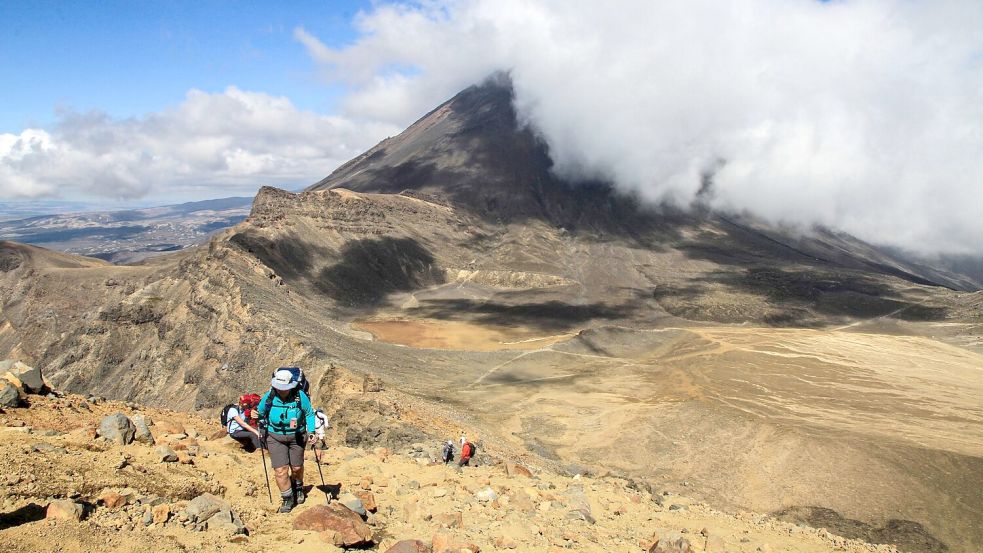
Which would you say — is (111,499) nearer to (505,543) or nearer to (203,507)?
(203,507)

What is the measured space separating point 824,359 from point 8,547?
2374 inches

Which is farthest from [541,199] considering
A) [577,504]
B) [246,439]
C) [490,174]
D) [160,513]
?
[160,513]

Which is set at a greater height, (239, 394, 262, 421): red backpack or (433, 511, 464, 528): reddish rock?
(239, 394, 262, 421): red backpack

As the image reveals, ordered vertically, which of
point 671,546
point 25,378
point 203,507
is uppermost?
point 25,378

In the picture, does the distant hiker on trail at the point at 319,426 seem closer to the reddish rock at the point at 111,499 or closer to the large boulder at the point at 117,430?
the reddish rock at the point at 111,499

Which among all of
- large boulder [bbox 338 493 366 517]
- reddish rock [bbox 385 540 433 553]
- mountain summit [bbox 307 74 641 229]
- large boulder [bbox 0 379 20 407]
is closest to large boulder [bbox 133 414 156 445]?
large boulder [bbox 0 379 20 407]

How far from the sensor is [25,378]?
946 centimetres

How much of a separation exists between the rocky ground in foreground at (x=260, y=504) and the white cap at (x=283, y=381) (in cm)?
153

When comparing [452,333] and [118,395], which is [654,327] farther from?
[118,395]

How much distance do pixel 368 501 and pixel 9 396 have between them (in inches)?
231

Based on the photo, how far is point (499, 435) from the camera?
30.4m

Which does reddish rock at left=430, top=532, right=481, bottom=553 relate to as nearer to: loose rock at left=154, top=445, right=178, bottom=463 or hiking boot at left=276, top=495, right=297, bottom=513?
hiking boot at left=276, top=495, right=297, bottom=513

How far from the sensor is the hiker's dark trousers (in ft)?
31.0

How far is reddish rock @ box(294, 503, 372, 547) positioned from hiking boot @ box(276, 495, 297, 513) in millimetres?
479
